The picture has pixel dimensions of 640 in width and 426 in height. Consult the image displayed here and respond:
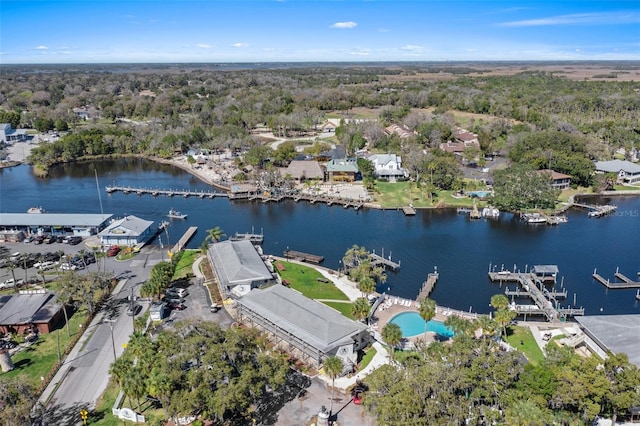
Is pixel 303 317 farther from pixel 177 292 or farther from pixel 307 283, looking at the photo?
pixel 177 292

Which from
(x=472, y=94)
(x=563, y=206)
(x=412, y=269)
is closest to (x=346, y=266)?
(x=412, y=269)

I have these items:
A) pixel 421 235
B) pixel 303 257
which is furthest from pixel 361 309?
pixel 421 235

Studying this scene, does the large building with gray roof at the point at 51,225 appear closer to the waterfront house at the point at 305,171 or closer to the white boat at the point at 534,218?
the waterfront house at the point at 305,171

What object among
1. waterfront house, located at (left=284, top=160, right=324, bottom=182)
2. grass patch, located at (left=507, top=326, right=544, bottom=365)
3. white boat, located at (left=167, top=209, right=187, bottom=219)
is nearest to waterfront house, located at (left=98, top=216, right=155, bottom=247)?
white boat, located at (left=167, top=209, right=187, bottom=219)

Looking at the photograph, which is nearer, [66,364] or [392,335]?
[392,335]

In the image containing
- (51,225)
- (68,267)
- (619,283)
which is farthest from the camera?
(51,225)

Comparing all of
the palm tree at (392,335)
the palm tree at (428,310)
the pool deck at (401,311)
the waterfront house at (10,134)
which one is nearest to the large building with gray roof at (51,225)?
the pool deck at (401,311)

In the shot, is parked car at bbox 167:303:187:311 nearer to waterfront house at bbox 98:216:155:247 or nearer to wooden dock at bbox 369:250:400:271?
waterfront house at bbox 98:216:155:247
